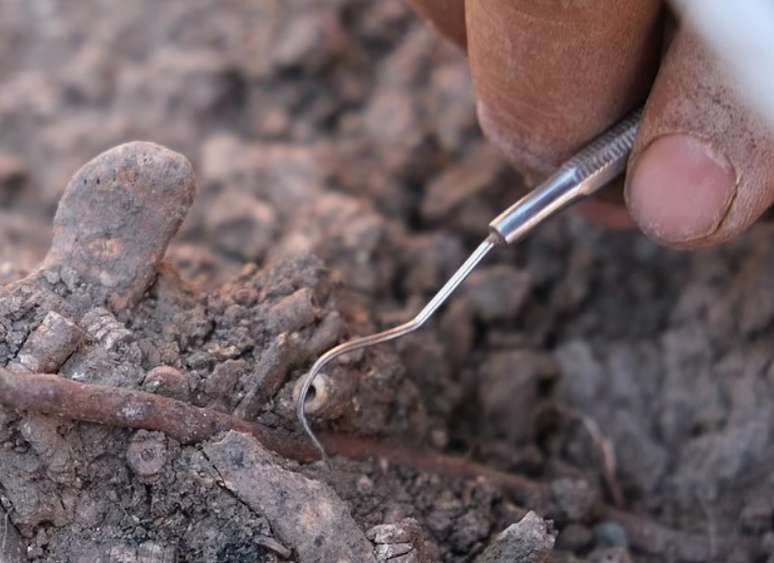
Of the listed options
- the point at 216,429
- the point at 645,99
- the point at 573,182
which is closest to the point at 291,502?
the point at 216,429

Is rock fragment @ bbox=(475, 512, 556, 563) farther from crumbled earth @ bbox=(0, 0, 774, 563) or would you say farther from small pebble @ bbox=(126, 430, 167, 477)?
small pebble @ bbox=(126, 430, 167, 477)

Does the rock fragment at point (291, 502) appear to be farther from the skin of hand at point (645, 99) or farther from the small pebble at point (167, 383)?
the skin of hand at point (645, 99)

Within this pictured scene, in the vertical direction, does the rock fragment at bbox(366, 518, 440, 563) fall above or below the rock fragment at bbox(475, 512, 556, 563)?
above

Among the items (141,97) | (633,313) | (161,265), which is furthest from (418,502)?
(141,97)

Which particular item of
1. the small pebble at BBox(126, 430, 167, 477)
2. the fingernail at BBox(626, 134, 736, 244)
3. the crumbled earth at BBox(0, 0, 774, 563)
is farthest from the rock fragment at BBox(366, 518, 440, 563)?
the fingernail at BBox(626, 134, 736, 244)

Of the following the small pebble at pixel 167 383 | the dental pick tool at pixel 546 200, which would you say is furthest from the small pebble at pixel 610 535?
the small pebble at pixel 167 383

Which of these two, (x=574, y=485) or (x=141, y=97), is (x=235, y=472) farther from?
(x=141, y=97)
